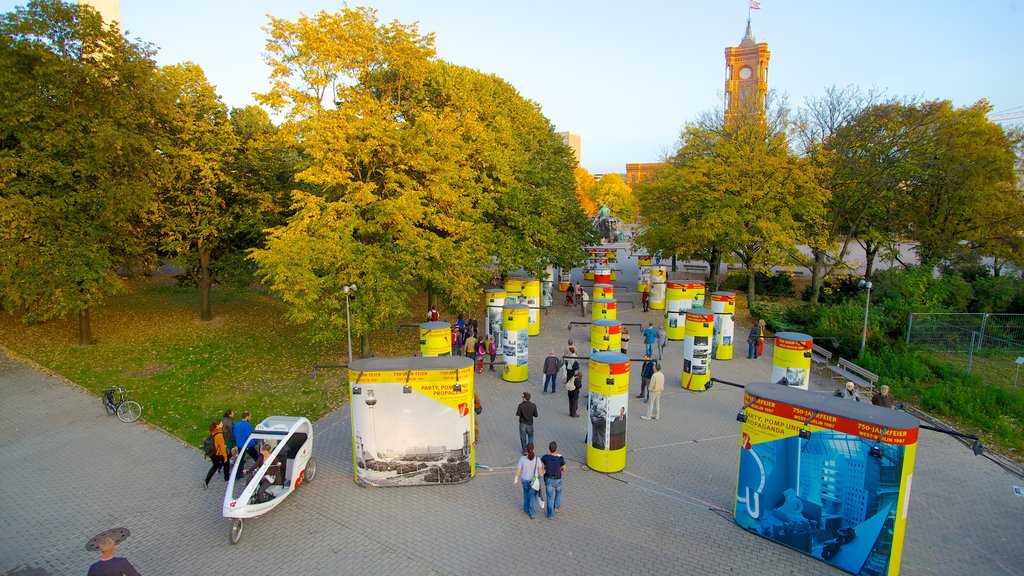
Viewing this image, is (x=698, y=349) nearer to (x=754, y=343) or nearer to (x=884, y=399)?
(x=884, y=399)

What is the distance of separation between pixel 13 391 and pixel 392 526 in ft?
47.7

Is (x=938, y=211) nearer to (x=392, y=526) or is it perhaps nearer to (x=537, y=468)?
(x=537, y=468)

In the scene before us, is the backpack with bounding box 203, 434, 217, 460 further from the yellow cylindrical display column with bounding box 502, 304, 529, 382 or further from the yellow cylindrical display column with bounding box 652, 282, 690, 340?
the yellow cylindrical display column with bounding box 652, 282, 690, 340

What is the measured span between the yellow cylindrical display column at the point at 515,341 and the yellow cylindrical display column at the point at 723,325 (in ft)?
24.1

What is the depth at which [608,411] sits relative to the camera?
10.6 m

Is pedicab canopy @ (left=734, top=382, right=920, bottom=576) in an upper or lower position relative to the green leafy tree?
lower

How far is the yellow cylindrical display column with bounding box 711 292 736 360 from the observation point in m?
19.7

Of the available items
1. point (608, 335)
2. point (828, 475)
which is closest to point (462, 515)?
point (828, 475)

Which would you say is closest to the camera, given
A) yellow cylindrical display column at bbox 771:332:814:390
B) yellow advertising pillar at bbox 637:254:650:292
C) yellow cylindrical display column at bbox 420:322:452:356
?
yellow cylindrical display column at bbox 420:322:452:356

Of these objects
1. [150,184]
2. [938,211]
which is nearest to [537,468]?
[150,184]

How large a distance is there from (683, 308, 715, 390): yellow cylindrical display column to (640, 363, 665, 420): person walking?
2668 mm

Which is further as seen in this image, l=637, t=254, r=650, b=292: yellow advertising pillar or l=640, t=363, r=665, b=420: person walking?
l=637, t=254, r=650, b=292: yellow advertising pillar

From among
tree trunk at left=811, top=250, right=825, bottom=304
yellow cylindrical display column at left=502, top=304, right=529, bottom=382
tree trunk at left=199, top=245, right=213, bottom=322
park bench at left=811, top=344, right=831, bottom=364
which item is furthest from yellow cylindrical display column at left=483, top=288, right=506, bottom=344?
tree trunk at left=811, top=250, right=825, bottom=304

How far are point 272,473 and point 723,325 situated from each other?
52.5 feet
